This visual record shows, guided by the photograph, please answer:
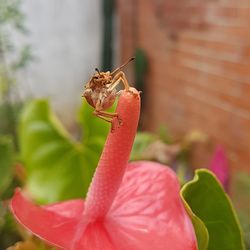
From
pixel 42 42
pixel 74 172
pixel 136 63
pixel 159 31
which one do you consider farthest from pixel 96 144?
Result: pixel 42 42

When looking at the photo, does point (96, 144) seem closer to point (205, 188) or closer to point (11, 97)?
point (205, 188)

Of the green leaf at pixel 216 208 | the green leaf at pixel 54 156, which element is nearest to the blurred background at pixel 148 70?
the green leaf at pixel 54 156

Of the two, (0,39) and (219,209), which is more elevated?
(219,209)

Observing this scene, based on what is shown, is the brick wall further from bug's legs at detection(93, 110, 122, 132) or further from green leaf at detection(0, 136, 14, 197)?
bug's legs at detection(93, 110, 122, 132)

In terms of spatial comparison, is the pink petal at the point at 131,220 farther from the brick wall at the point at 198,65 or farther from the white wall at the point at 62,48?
the white wall at the point at 62,48

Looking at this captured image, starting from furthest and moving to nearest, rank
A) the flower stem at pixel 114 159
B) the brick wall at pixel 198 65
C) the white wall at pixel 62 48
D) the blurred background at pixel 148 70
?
1. the white wall at pixel 62 48
2. the brick wall at pixel 198 65
3. the blurred background at pixel 148 70
4. the flower stem at pixel 114 159

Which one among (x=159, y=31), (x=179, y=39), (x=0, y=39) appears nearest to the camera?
(x=0, y=39)

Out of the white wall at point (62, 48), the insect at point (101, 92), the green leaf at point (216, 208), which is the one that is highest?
the insect at point (101, 92)

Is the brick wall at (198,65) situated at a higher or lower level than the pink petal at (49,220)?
lower
